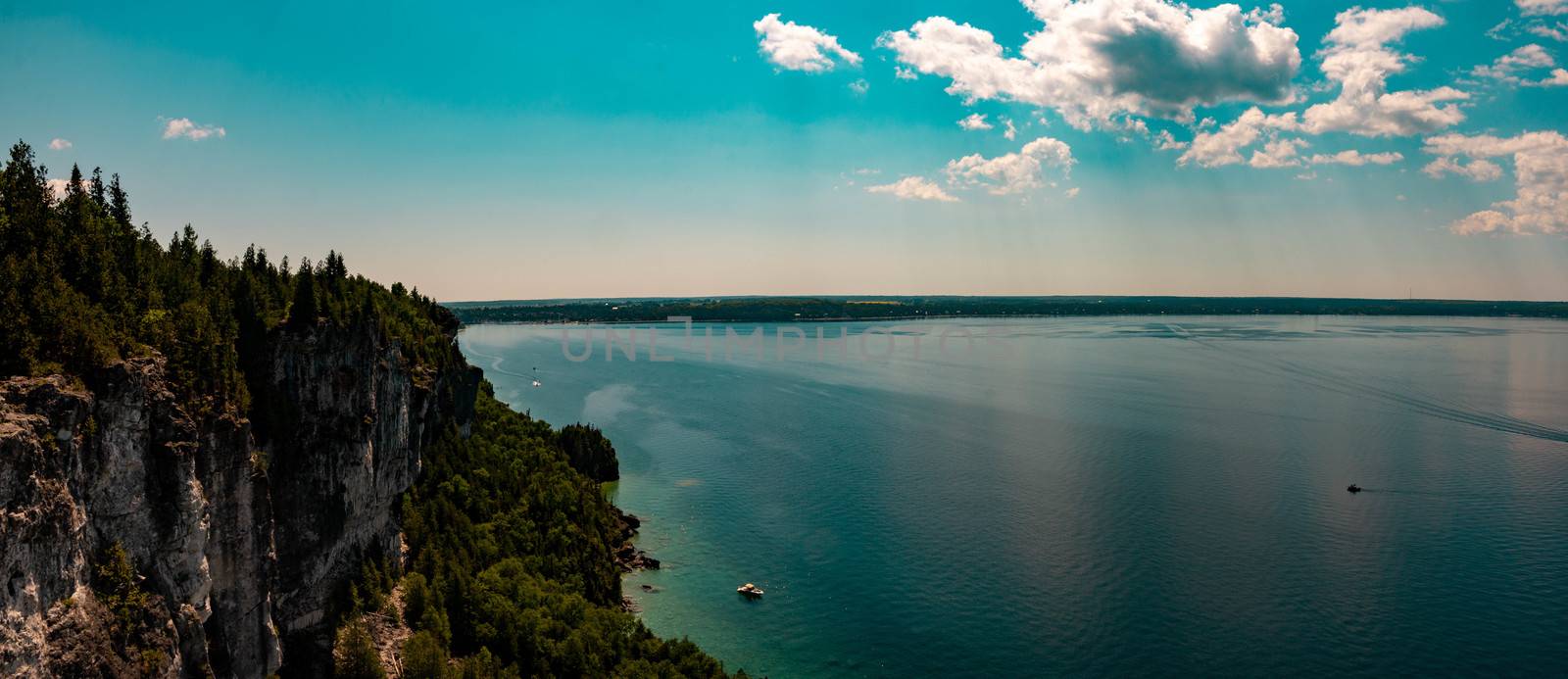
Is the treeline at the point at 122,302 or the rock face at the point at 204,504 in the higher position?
the treeline at the point at 122,302

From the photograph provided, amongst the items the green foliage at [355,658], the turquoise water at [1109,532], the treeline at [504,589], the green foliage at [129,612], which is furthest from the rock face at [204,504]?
the turquoise water at [1109,532]

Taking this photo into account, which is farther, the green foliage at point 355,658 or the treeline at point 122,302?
the green foliage at point 355,658

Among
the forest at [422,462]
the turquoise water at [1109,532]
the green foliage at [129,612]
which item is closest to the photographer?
the green foliage at [129,612]

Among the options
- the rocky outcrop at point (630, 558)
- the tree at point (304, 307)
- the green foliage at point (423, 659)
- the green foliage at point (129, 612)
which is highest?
the tree at point (304, 307)

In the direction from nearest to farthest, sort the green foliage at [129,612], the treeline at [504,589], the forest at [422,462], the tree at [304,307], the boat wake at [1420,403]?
1. the green foliage at [129,612]
2. the forest at [422,462]
3. the tree at [304,307]
4. the treeline at [504,589]
5. the boat wake at [1420,403]

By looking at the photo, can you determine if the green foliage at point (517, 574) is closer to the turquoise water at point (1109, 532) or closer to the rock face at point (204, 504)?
the rock face at point (204, 504)

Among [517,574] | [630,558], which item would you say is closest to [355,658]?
[517,574]

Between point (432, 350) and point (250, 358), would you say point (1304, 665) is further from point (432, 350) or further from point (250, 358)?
point (432, 350)
